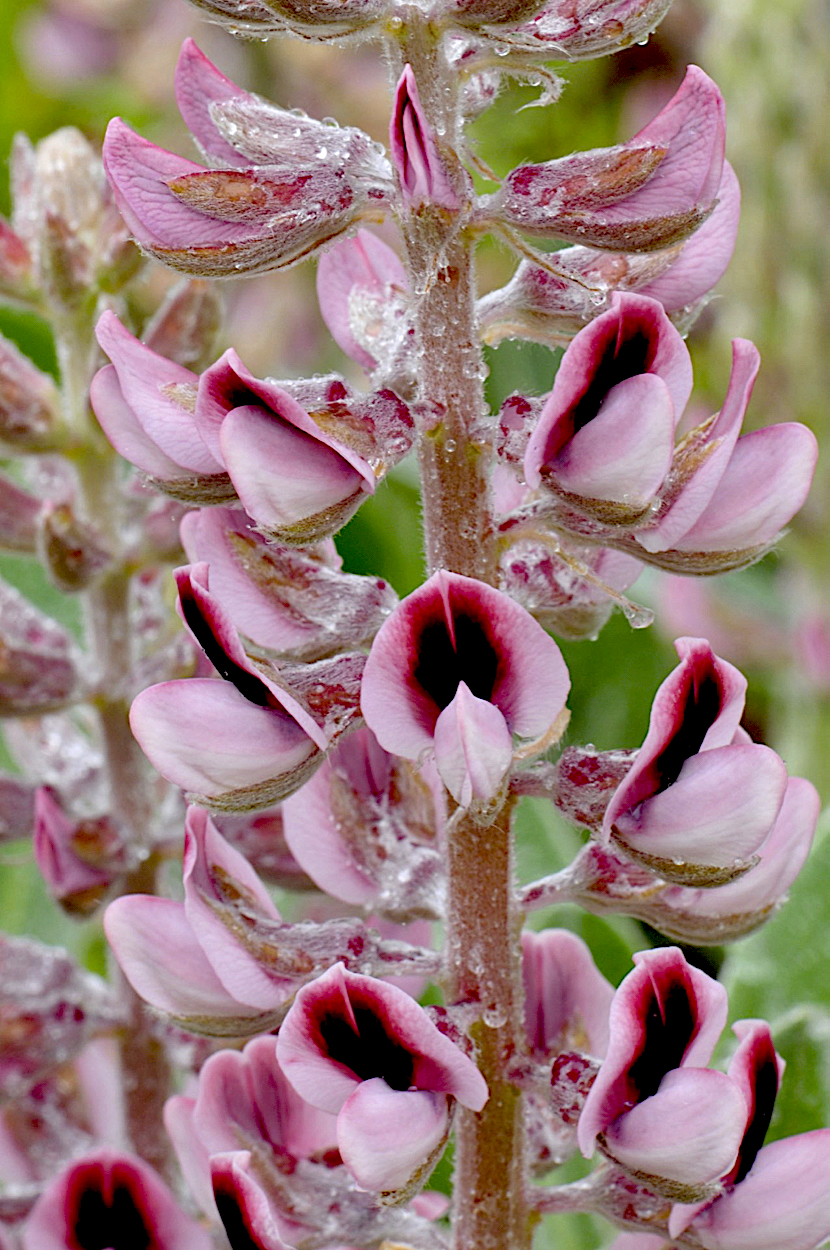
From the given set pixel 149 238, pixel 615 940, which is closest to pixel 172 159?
pixel 149 238

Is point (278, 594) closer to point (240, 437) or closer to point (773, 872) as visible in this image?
point (240, 437)

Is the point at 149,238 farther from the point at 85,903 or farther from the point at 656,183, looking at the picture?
the point at 85,903

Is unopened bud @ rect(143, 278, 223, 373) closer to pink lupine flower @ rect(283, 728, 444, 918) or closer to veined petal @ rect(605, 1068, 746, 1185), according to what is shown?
pink lupine flower @ rect(283, 728, 444, 918)

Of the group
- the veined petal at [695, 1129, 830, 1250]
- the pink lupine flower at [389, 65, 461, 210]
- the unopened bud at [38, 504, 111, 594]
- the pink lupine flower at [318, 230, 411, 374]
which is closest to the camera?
the pink lupine flower at [389, 65, 461, 210]

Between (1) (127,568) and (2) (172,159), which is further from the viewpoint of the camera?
(1) (127,568)

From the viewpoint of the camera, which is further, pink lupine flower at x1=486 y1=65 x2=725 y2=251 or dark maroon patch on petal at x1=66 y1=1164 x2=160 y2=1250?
dark maroon patch on petal at x1=66 y1=1164 x2=160 y2=1250

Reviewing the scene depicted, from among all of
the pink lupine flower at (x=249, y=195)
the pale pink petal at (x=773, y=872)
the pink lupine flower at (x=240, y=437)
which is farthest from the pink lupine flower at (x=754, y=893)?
the pink lupine flower at (x=249, y=195)

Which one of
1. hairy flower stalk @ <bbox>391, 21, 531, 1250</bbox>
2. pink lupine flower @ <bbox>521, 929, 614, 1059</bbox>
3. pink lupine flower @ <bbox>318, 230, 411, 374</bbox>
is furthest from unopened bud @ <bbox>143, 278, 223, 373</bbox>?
pink lupine flower @ <bbox>521, 929, 614, 1059</bbox>
